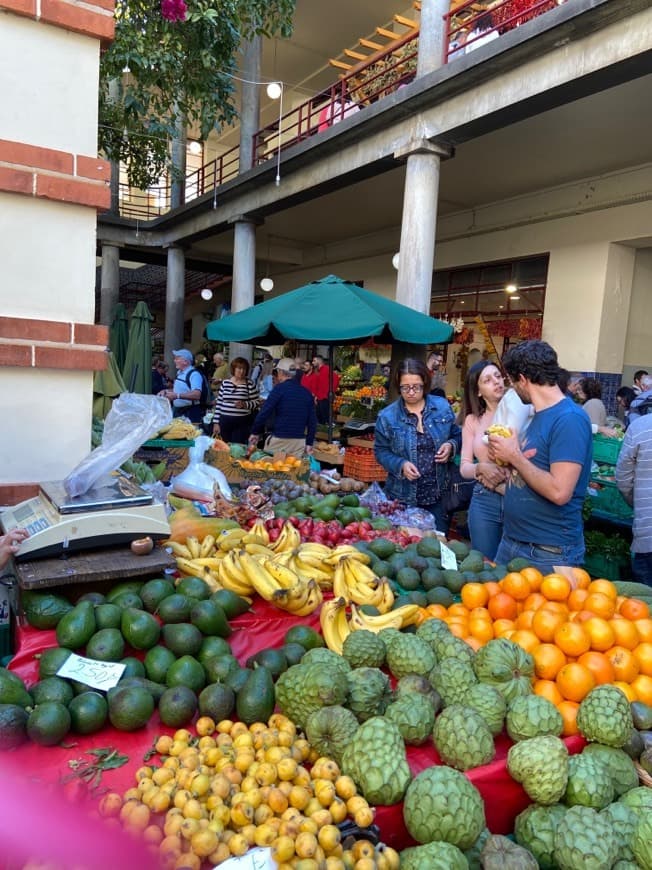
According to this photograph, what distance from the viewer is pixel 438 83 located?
728 cm

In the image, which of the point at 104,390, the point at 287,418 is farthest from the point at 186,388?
the point at 104,390

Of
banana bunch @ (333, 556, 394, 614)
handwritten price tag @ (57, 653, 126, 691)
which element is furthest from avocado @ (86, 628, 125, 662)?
banana bunch @ (333, 556, 394, 614)

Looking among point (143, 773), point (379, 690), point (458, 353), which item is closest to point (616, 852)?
point (379, 690)

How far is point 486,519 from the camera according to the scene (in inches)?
166

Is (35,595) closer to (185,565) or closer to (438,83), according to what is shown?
(185,565)

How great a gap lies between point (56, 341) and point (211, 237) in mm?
14606

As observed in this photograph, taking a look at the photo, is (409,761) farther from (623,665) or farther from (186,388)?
(186,388)

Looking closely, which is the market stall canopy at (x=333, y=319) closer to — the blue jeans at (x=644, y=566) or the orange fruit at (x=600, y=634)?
the blue jeans at (x=644, y=566)

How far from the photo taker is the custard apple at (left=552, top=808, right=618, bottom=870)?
140 centimetres

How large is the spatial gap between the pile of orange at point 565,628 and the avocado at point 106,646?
1.22 m

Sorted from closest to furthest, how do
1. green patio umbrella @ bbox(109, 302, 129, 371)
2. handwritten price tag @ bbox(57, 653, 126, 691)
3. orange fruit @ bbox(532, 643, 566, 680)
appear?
handwritten price tag @ bbox(57, 653, 126, 691)
orange fruit @ bbox(532, 643, 566, 680)
green patio umbrella @ bbox(109, 302, 129, 371)

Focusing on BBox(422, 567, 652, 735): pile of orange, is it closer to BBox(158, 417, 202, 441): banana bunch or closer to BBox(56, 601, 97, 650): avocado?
BBox(56, 601, 97, 650): avocado

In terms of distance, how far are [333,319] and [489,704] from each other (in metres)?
4.67

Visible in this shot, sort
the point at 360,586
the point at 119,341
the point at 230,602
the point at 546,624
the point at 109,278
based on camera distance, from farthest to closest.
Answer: the point at 109,278 < the point at 119,341 < the point at 360,586 < the point at 230,602 < the point at 546,624
